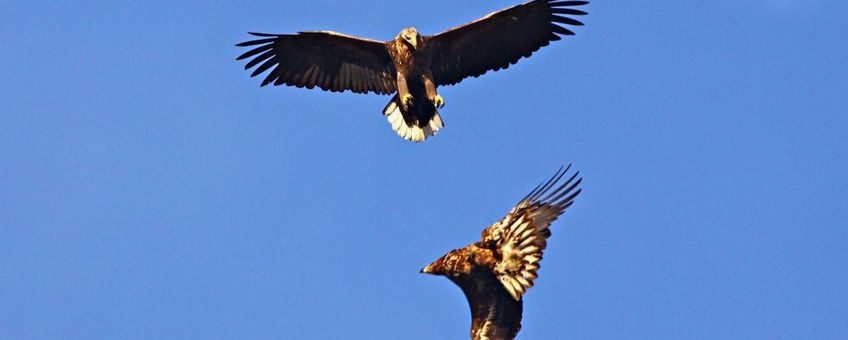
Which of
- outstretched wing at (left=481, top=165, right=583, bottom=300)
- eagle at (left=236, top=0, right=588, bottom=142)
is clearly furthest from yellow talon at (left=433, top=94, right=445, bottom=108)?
outstretched wing at (left=481, top=165, right=583, bottom=300)

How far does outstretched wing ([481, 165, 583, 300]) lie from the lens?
12.3 metres

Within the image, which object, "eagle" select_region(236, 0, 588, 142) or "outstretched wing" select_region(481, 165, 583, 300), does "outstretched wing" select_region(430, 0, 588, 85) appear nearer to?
"eagle" select_region(236, 0, 588, 142)

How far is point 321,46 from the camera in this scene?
19125 mm

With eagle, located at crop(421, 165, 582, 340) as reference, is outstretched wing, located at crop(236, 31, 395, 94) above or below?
above

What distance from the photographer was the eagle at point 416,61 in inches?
732

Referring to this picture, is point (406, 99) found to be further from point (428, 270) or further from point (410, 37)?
point (428, 270)

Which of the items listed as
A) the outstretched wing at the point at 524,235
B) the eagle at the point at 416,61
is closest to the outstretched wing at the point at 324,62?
the eagle at the point at 416,61

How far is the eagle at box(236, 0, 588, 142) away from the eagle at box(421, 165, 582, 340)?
5.88 m

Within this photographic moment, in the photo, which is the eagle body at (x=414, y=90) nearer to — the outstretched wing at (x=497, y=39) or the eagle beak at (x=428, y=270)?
the outstretched wing at (x=497, y=39)

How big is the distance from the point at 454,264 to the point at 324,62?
24.9ft

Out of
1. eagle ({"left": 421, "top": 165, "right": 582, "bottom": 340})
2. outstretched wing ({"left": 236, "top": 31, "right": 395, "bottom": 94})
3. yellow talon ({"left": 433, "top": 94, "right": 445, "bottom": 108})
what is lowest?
eagle ({"left": 421, "top": 165, "right": 582, "bottom": 340})

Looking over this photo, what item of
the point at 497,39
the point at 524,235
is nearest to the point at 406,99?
the point at 497,39

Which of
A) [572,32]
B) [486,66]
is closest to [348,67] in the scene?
[486,66]

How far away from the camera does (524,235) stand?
1252 centimetres
